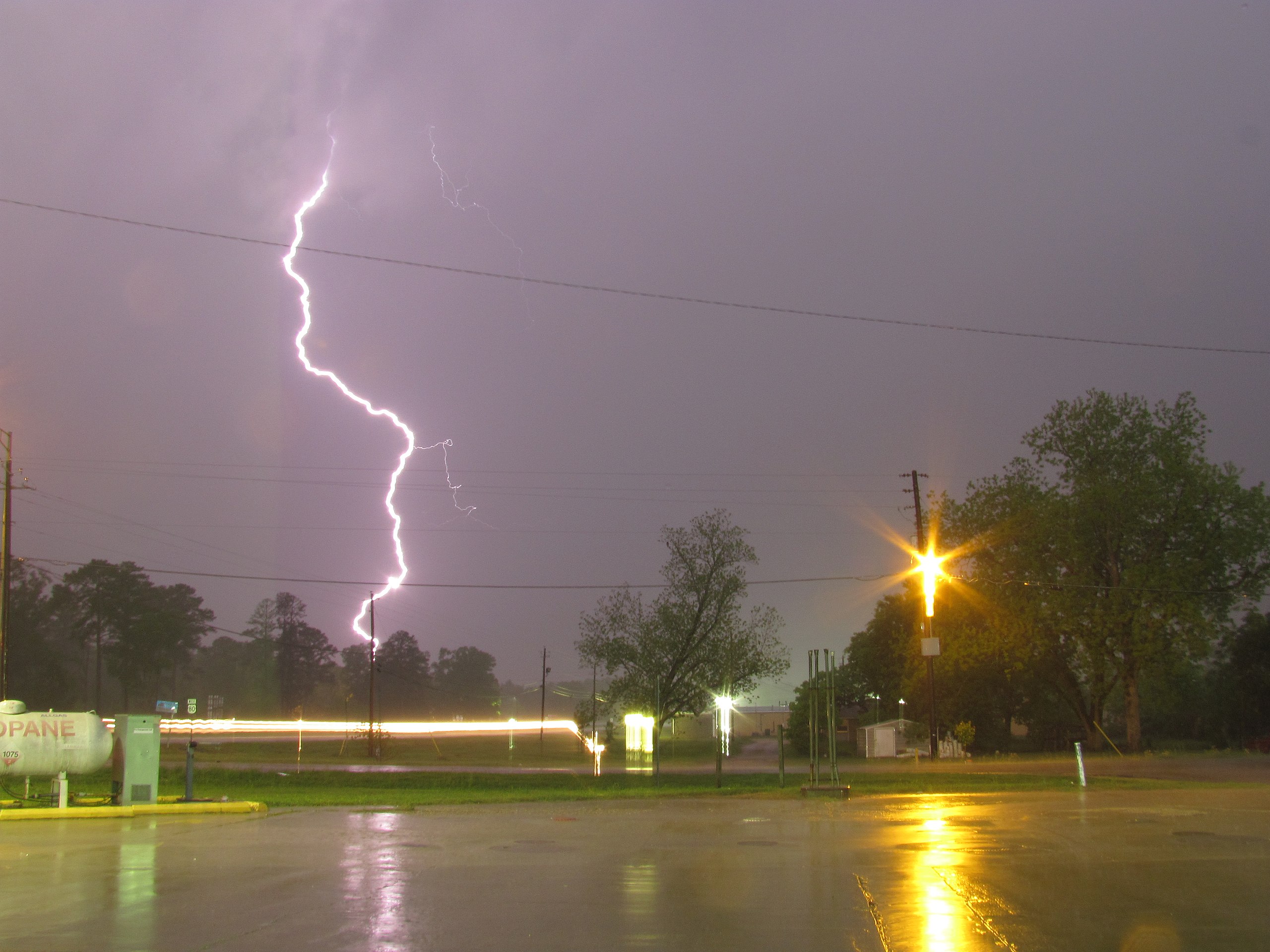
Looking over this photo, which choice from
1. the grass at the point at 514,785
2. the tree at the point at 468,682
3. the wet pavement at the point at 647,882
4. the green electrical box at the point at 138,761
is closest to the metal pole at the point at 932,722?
the grass at the point at 514,785

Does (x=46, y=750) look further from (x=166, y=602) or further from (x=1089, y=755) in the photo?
(x=166, y=602)

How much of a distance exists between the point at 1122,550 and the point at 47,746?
139ft

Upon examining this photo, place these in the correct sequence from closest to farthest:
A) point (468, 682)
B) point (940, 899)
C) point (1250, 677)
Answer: point (940, 899)
point (1250, 677)
point (468, 682)

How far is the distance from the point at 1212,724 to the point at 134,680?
292 feet

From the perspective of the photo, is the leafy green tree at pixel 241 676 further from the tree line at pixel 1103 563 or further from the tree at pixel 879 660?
the tree line at pixel 1103 563

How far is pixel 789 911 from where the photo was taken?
905 centimetres

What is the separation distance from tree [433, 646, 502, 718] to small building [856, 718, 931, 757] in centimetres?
11222

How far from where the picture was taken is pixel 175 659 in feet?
329

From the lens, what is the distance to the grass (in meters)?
22.0

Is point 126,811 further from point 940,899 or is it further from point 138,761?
point 940,899

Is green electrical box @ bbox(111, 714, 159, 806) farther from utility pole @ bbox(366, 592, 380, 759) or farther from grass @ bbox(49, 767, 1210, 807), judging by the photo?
utility pole @ bbox(366, 592, 380, 759)

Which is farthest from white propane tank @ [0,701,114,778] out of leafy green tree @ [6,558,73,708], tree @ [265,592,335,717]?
tree @ [265,592,335,717]

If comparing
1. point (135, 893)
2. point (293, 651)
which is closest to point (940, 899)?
point (135, 893)

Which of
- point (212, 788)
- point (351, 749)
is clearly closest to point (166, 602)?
point (351, 749)
